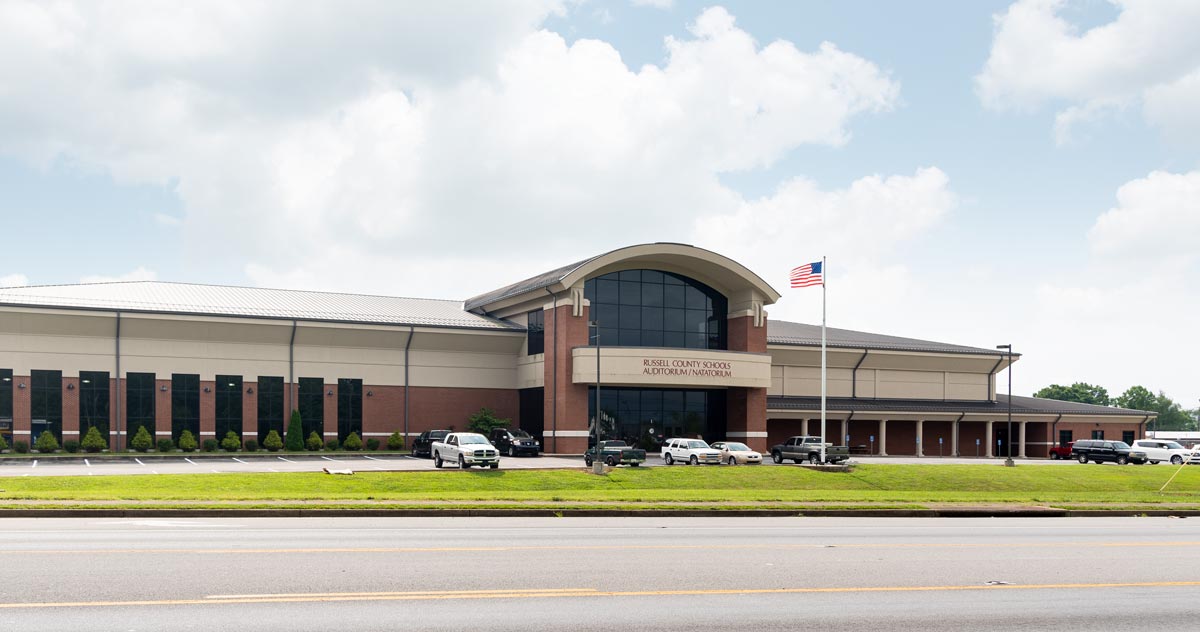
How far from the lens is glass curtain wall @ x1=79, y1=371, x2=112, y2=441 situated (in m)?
54.2

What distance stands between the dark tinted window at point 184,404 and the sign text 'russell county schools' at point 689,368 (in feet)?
79.0

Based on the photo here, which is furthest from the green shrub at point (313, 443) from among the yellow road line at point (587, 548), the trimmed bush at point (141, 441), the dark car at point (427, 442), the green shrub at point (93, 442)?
the yellow road line at point (587, 548)

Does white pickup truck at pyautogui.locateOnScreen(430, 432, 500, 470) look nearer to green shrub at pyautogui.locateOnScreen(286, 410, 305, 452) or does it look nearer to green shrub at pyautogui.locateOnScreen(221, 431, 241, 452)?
green shrub at pyautogui.locateOnScreen(286, 410, 305, 452)

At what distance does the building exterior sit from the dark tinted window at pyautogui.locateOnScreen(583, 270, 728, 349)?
0.09 m

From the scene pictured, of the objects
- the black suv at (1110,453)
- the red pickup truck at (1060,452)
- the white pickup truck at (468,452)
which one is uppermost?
the white pickup truck at (468,452)

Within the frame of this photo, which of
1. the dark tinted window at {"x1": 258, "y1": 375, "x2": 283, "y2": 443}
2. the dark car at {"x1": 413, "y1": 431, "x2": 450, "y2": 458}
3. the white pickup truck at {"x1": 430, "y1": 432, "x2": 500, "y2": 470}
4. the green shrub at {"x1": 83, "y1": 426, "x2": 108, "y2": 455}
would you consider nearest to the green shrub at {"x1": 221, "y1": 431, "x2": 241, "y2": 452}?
the dark tinted window at {"x1": 258, "y1": 375, "x2": 283, "y2": 443}

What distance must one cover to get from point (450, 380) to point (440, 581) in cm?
5067

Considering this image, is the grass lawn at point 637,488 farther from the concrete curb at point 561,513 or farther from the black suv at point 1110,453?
the black suv at point 1110,453

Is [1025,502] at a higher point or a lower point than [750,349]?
lower

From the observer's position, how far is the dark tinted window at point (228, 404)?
57344 millimetres

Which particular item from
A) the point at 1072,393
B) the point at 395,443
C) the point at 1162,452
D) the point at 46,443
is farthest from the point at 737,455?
the point at 1072,393

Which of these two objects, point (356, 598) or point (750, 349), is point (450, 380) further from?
Result: point (356, 598)

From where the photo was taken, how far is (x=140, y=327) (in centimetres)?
5559

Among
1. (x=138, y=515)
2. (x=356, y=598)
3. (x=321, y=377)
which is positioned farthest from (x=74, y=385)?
(x=356, y=598)
